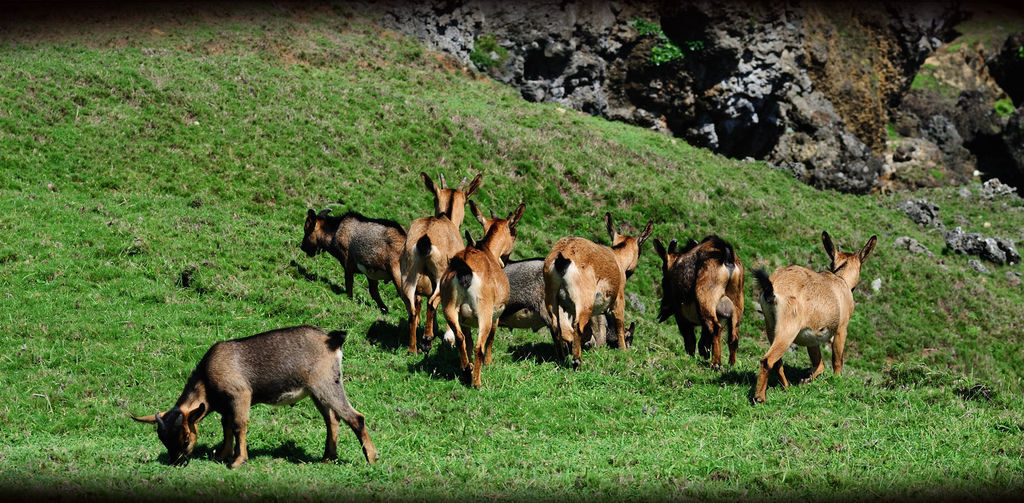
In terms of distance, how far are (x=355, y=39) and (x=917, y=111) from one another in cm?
3481

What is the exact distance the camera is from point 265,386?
926cm

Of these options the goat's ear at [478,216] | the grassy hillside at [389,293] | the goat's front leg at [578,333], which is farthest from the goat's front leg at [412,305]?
the goat's front leg at [578,333]

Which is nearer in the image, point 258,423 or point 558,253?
point 258,423

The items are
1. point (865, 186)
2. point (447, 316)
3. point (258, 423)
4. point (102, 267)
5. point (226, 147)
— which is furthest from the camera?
point (865, 186)

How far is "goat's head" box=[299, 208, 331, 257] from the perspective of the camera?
17.5 metres

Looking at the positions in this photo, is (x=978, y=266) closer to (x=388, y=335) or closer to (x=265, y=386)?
(x=388, y=335)

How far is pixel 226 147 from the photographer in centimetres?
2294

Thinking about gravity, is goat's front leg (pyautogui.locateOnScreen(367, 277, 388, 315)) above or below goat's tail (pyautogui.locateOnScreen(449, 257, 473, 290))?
below

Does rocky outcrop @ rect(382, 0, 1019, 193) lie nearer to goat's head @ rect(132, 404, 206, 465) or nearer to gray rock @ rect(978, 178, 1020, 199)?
gray rock @ rect(978, 178, 1020, 199)

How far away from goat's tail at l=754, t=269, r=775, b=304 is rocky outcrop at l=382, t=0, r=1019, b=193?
27.0 meters

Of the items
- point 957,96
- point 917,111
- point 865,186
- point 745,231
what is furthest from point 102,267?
point 957,96

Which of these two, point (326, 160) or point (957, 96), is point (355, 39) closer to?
point (326, 160)

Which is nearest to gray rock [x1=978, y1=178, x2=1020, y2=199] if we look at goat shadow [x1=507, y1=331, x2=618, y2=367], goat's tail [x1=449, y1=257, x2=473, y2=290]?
goat shadow [x1=507, y1=331, x2=618, y2=367]

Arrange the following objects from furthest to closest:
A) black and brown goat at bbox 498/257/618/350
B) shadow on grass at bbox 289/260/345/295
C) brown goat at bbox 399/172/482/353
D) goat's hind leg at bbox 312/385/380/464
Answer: shadow on grass at bbox 289/260/345/295
black and brown goat at bbox 498/257/618/350
brown goat at bbox 399/172/482/353
goat's hind leg at bbox 312/385/380/464
